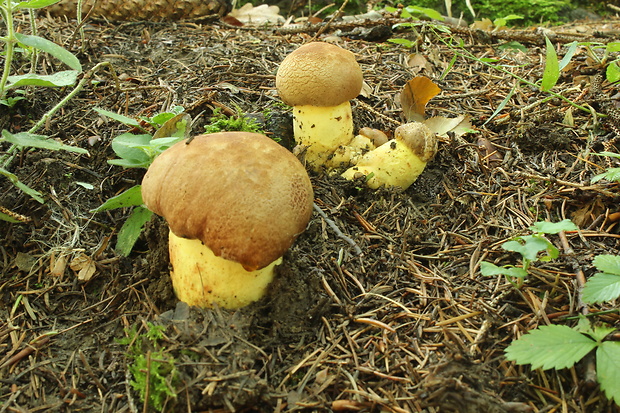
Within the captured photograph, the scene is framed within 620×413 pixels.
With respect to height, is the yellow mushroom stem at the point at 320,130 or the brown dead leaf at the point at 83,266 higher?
the yellow mushroom stem at the point at 320,130

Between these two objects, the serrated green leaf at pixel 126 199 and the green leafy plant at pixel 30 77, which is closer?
the green leafy plant at pixel 30 77

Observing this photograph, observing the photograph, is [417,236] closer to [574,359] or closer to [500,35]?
[574,359]

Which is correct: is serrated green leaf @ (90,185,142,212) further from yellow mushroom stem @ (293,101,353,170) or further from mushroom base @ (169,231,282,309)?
yellow mushroom stem @ (293,101,353,170)

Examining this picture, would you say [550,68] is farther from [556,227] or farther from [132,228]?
[132,228]

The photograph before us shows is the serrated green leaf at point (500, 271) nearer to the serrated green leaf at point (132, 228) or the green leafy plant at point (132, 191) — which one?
the green leafy plant at point (132, 191)

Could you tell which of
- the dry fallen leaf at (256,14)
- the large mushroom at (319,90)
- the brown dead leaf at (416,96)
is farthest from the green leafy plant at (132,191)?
the dry fallen leaf at (256,14)

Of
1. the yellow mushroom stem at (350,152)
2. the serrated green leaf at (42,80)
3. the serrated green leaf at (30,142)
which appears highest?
the serrated green leaf at (42,80)

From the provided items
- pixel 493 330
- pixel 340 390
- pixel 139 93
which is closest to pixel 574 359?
pixel 493 330

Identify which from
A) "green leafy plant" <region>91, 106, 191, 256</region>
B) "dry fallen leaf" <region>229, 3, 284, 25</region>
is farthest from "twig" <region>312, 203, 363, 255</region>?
"dry fallen leaf" <region>229, 3, 284, 25</region>
